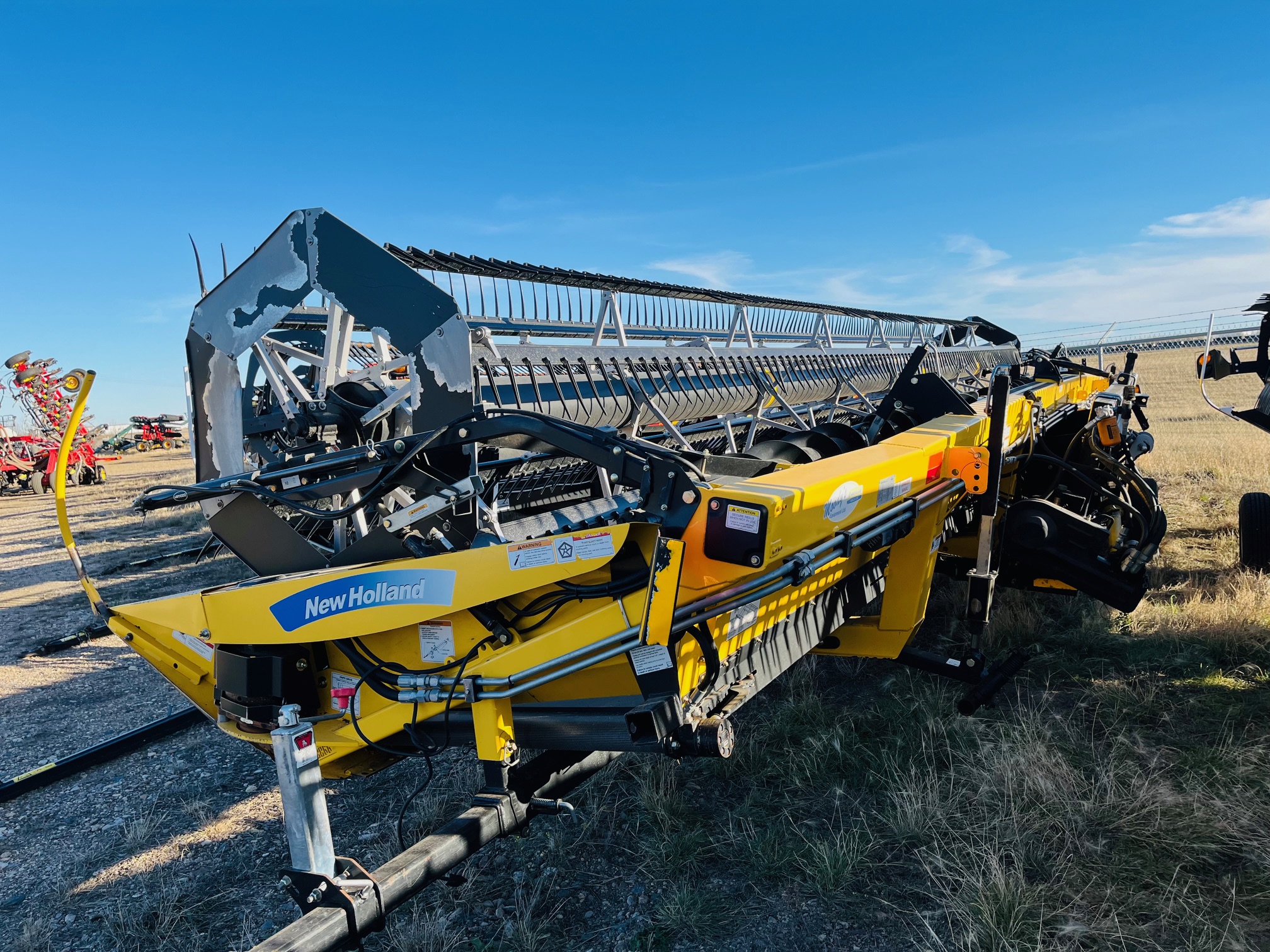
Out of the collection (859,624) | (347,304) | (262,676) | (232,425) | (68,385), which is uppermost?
(347,304)

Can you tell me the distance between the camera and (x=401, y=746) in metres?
2.94

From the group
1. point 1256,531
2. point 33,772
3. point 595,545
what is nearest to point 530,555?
point 595,545

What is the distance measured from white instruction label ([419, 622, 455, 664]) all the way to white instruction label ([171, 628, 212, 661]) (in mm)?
1018

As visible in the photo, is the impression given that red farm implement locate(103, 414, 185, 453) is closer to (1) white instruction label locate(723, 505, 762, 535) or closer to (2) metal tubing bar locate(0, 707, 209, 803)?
(2) metal tubing bar locate(0, 707, 209, 803)

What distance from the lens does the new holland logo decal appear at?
2.65 metres

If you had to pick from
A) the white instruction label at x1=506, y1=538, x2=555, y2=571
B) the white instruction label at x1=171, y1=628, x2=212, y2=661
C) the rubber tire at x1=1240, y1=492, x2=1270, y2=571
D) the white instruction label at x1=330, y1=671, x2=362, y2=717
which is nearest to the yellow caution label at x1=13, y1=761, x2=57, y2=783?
the white instruction label at x1=171, y1=628, x2=212, y2=661

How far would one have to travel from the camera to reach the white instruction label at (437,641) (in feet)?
9.12

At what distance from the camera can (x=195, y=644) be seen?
322 cm

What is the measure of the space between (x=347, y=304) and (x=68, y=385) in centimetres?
153

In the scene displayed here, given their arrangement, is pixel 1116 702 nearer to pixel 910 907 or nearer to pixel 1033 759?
pixel 1033 759

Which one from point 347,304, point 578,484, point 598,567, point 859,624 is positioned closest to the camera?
point 598,567

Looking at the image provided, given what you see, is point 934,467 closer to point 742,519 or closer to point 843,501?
point 843,501

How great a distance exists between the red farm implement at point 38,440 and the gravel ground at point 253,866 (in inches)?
801

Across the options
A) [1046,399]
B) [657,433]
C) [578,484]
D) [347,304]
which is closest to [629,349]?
[657,433]
